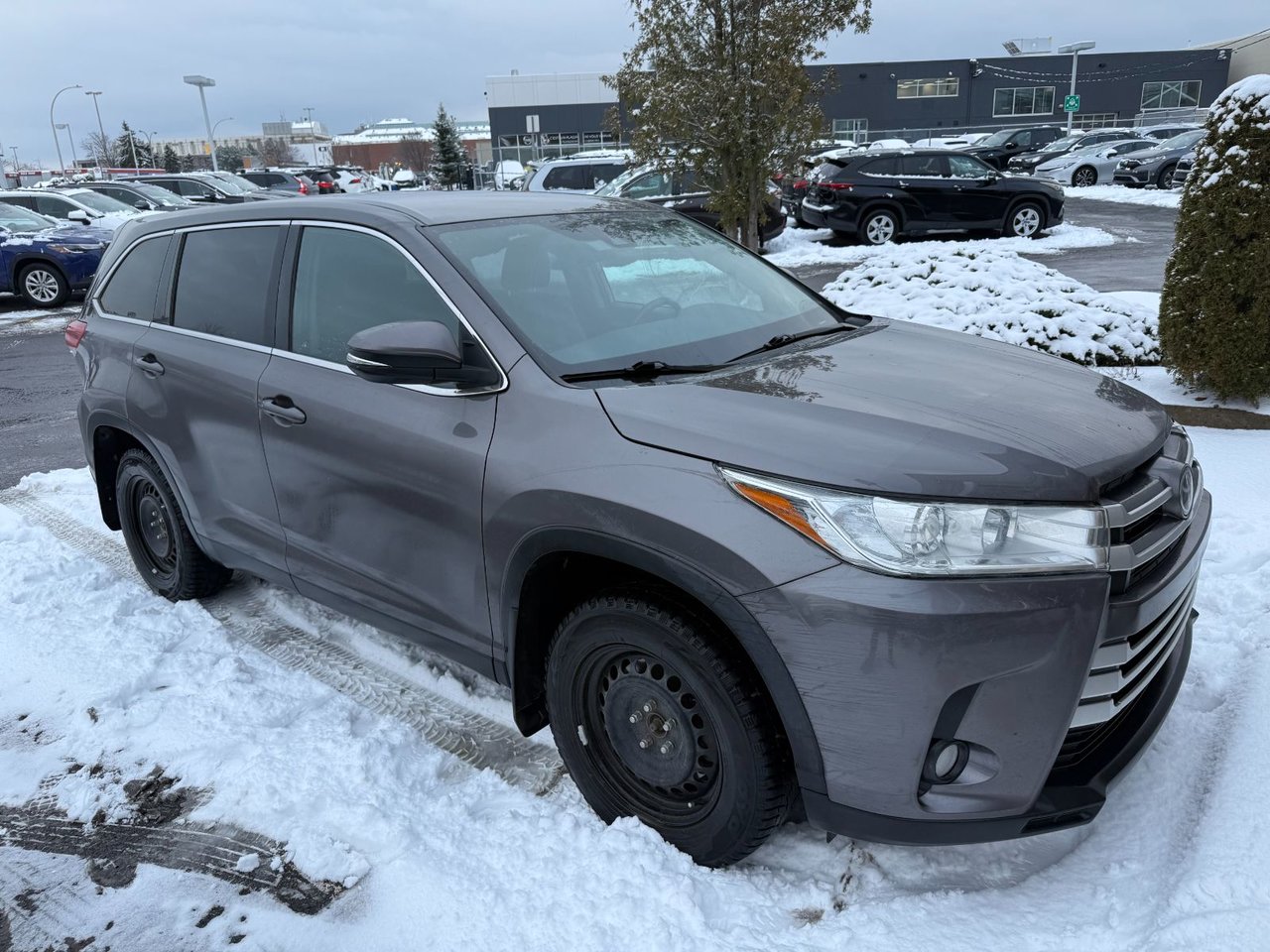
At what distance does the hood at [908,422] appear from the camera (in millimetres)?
2107

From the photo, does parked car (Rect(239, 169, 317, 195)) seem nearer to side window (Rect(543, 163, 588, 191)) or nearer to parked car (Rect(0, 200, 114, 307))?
side window (Rect(543, 163, 588, 191))

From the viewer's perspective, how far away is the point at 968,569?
79.7 inches

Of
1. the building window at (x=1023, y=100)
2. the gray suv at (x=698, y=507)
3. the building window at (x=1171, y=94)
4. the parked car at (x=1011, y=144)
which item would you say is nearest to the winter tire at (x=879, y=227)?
the gray suv at (x=698, y=507)

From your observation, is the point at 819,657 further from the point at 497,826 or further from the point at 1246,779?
the point at 1246,779

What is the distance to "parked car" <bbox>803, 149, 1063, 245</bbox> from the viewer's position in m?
16.2

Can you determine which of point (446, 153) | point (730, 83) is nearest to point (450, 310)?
point (730, 83)

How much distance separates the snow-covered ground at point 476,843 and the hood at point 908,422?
1026 mm

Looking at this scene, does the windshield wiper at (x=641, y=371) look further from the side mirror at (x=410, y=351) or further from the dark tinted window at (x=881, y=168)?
the dark tinted window at (x=881, y=168)

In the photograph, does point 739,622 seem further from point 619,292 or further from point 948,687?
point 619,292

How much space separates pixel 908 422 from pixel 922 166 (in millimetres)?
15601

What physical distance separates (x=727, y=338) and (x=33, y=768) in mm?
2765

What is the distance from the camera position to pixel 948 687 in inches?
79.1

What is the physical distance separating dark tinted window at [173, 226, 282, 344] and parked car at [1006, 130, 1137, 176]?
98.2 ft

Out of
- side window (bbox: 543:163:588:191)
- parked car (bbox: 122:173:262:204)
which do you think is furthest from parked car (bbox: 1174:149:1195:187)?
parked car (bbox: 122:173:262:204)
